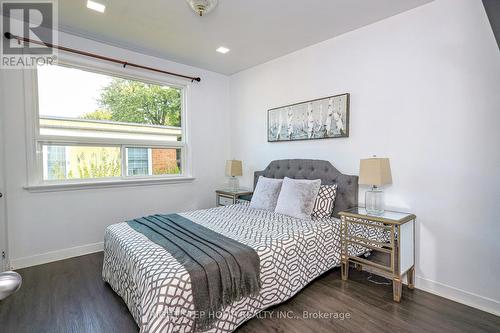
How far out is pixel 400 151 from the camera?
251 centimetres

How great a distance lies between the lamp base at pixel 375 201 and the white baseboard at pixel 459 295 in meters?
0.73

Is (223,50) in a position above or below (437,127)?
above

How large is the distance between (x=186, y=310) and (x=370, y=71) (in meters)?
2.83

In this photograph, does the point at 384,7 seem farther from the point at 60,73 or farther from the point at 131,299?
the point at 60,73

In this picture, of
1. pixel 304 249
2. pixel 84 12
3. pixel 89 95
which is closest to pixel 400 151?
pixel 304 249

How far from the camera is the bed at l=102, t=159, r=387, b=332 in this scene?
1.45 metres

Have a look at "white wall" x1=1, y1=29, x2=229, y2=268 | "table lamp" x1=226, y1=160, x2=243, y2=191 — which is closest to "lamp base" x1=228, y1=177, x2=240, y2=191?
"table lamp" x1=226, y1=160, x2=243, y2=191

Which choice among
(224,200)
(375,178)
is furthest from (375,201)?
(224,200)

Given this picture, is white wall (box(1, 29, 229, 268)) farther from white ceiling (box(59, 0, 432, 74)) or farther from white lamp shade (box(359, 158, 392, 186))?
white lamp shade (box(359, 158, 392, 186))

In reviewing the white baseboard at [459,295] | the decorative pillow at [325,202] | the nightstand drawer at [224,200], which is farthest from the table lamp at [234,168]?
the white baseboard at [459,295]

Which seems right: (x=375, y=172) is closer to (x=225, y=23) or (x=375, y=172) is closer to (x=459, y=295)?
(x=459, y=295)

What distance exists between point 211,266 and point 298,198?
145 centimetres

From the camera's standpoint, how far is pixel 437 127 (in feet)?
7.48

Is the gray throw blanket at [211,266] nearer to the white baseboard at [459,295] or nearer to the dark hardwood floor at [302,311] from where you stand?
the dark hardwood floor at [302,311]
